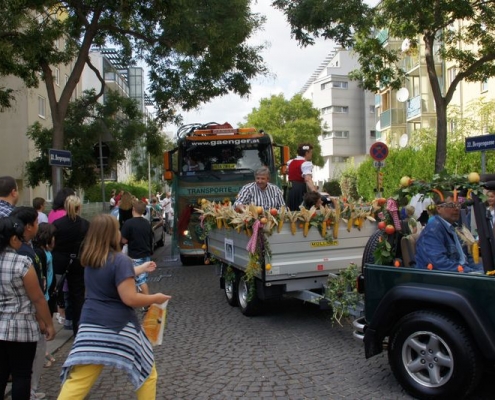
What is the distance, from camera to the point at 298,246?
6867 mm

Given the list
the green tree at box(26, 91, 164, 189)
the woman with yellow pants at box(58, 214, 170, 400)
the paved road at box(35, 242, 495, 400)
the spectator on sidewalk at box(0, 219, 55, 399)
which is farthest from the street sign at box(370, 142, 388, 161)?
the spectator on sidewalk at box(0, 219, 55, 399)

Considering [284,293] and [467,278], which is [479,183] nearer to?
[467,278]

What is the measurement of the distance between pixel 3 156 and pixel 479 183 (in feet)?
89.9

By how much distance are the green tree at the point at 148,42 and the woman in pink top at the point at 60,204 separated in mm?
5233

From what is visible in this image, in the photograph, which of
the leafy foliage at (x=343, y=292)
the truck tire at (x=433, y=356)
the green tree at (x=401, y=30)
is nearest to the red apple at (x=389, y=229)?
the truck tire at (x=433, y=356)

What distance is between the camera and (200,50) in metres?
14.4

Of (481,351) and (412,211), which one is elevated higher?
(412,211)

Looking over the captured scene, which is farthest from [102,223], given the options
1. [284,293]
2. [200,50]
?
[200,50]

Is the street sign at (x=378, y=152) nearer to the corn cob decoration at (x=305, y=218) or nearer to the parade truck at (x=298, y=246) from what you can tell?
the parade truck at (x=298, y=246)

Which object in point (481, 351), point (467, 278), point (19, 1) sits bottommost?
point (481, 351)

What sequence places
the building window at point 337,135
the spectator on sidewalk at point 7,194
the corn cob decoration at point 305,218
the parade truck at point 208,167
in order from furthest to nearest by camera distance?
the building window at point 337,135 < the parade truck at point 208,167 < the corn cob decoration at point 305,218 < the spectator on sidewalk at point 7,194

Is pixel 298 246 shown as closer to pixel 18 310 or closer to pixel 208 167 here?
pixel 18 310

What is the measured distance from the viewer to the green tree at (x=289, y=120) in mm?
52094

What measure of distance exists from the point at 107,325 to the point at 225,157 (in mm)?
9561
